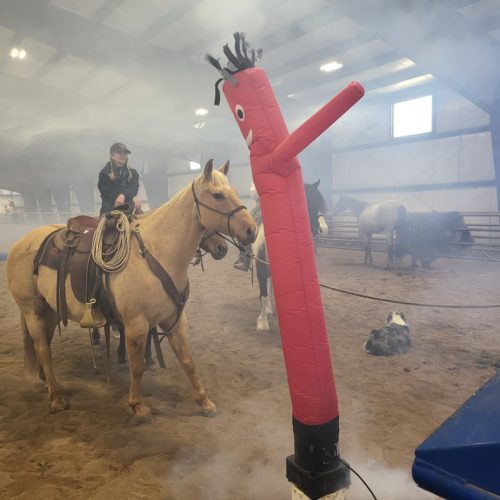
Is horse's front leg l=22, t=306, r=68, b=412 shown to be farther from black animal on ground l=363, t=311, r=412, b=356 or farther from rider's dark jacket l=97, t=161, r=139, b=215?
black animal on ground l=363, t=311, r=412, b=356

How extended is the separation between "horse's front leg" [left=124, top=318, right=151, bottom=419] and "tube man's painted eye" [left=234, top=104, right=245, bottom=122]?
1.74m

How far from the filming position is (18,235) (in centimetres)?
1650

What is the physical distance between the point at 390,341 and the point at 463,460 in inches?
131

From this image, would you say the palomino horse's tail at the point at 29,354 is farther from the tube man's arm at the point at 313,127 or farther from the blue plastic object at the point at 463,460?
the blue plastic object at the point at 463,460

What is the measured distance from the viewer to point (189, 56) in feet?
25.5

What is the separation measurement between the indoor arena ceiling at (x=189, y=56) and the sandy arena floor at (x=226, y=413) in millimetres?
3868

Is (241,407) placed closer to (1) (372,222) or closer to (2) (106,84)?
(1) (372,222)

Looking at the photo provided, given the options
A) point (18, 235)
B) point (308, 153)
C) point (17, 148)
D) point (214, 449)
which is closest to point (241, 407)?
point (214, 449)

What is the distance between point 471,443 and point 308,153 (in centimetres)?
1490

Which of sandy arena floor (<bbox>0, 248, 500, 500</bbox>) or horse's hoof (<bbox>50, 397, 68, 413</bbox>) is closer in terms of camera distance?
sandy arena floor (<bbox>0, 248, 500, 500</bbox>)

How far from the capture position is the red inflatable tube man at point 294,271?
46.3 inches

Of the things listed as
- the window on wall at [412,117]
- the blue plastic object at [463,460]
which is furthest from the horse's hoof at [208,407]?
the window on wall at [412,117]

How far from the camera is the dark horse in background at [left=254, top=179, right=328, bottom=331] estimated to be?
4.70m

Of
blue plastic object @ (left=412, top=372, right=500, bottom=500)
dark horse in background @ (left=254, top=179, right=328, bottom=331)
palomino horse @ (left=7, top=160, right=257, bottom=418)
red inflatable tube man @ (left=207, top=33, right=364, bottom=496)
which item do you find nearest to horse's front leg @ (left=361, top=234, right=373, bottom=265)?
dark horse in background @ (left=254, top=179, right=328, bottom=331)
